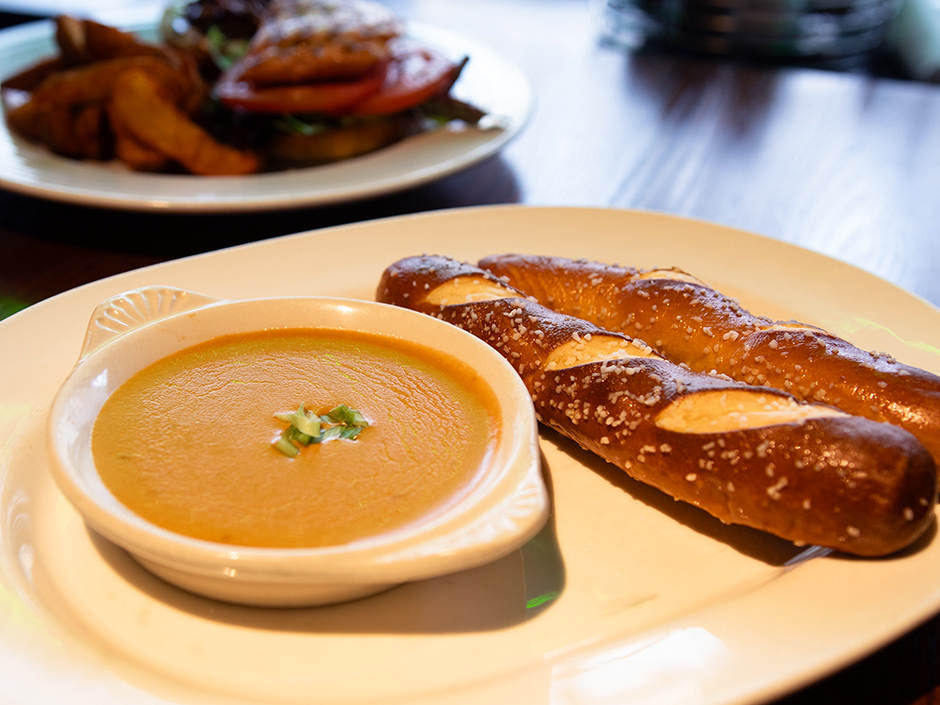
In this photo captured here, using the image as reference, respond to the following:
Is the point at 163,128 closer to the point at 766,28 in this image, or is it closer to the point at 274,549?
the point at 274,549

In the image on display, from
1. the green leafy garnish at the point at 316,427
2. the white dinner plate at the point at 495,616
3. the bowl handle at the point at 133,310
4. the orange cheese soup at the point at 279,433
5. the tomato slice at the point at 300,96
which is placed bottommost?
the white dinner plate at the point at 495,616

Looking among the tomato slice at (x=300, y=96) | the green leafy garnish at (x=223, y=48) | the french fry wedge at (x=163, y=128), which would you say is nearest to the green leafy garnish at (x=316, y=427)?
the french fry wedge at (x=163, y=128)

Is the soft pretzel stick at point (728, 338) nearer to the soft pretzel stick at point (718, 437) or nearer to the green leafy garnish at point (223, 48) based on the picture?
the soft pretzel stick at point (718, 437)

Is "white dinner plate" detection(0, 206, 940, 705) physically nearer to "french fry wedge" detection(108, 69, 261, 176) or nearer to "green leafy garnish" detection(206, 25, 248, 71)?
"french fry wedge" detection(108, 69, 261, 176)

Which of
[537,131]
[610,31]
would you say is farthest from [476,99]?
[610,31]

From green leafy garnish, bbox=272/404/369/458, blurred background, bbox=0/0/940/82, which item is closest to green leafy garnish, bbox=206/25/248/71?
blurred background, bbox=0/0/940/82
